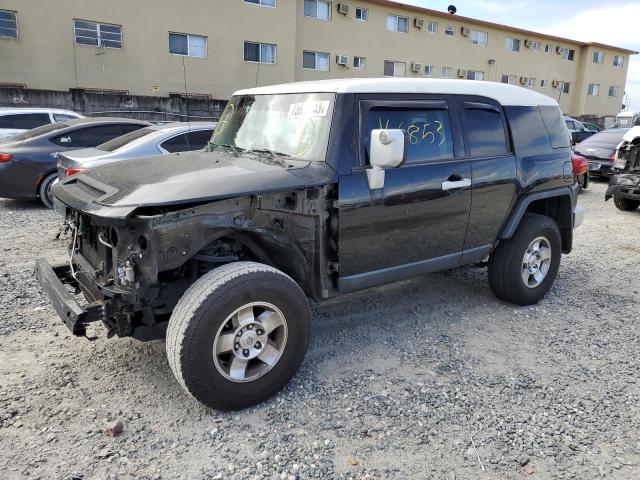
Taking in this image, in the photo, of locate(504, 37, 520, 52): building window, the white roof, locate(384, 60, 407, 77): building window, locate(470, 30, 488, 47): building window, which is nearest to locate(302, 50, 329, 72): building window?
locate(384, 60, 407, 77): building window

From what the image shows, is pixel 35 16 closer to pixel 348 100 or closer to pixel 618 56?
pixel 348 100

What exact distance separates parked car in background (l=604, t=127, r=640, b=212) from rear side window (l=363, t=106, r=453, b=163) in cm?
701

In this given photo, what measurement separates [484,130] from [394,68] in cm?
2566

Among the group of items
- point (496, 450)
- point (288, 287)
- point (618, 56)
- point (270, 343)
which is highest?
point (618, 56)

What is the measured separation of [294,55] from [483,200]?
21.5 meters

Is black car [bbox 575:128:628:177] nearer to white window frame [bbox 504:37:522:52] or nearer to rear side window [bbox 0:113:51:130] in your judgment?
rear side window [bbox 0:113:51:130]

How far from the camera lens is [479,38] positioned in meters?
32.0

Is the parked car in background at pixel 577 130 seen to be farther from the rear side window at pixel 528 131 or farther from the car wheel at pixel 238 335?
the car wheel at pixel 238 335

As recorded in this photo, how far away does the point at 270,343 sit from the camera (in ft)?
10.7

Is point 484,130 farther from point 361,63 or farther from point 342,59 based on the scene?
point 361,63

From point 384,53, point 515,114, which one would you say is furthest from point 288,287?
point 384,53

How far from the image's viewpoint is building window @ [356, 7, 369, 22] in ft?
85.8

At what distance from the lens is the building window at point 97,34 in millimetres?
18859

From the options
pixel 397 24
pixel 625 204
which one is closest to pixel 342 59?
pixel 397 24
